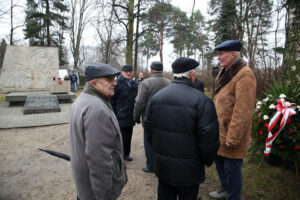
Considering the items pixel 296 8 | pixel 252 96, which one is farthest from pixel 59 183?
pixel 296 8

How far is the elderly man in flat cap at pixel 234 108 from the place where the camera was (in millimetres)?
2240

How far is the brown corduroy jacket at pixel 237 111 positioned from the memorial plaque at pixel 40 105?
334 inches

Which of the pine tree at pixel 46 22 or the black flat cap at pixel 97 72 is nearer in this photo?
the black flat cap at pixel 97 72

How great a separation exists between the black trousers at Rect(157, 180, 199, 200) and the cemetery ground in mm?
995

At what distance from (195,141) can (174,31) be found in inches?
542

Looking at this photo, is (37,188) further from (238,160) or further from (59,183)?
(238,160)

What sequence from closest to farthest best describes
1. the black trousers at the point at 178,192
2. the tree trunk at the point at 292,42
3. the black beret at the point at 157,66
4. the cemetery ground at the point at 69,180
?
the black trousers at the point at 178,192 < the cemetery ground at the point at 69,180 < the tree trunk at the point at 292,42 < the black beret at the point at 157,66

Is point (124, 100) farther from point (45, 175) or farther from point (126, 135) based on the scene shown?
point (45, 175)

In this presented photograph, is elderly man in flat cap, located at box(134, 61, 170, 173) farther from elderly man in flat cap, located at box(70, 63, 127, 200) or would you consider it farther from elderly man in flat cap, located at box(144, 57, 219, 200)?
elderly man in flat cap, located at box(70, 63, 127, 200)

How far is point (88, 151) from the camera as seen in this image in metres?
1.55

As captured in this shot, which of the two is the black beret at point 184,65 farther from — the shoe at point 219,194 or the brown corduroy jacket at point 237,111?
the shoe at point 219,194

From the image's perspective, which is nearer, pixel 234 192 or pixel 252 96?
pixel 252 96

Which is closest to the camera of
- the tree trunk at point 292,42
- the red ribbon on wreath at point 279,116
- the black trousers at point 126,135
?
the red ribbon on wreath at point 279,116

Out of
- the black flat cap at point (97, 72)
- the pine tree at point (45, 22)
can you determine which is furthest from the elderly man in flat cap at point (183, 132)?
the pine tree at point (45, 22)
